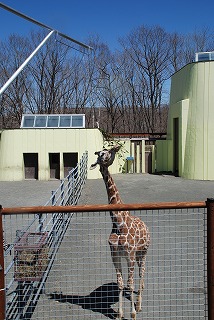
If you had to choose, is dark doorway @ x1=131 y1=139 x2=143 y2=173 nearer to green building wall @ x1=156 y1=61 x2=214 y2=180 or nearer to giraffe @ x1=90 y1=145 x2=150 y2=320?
green building wall @ x1=156 y1=61 x2=214 y2=180

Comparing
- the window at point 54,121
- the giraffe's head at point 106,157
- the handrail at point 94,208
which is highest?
the window at point 54,121

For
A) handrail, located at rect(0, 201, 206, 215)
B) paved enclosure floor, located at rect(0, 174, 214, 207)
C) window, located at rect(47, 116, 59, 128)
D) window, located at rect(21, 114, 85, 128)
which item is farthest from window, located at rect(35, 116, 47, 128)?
handrail, located at rect(0, 201, 206, 215)

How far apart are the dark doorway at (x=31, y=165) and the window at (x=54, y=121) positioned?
1.69m

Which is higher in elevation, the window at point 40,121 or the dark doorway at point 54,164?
the window at point 40,121

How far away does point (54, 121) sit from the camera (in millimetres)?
19875

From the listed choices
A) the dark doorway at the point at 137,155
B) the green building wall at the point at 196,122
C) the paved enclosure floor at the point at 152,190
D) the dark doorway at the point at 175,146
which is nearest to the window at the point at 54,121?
the dark doorway at the point at 137,155

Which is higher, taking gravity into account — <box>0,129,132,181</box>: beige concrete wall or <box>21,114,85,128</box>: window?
<box>21,114,85,128</box>: window

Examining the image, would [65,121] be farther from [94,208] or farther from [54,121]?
[94,208]

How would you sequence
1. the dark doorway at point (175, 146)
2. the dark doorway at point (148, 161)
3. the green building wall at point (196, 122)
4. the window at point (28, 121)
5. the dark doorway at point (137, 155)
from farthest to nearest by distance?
the dark doorway at point (148, 161), the dark doorway at point (137, 155), the window at point (28, 121), the dark doorway at point (175, 146), the green building wall at point (196, 122)

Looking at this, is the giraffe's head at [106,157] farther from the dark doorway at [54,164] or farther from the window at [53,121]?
the window at [53,121]

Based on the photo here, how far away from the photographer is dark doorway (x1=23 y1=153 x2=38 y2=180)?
62.3 feet

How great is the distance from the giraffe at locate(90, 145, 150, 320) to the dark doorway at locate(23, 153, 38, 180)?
15053 millimetres

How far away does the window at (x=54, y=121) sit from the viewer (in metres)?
19.6

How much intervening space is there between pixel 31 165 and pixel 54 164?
115 centimetres
